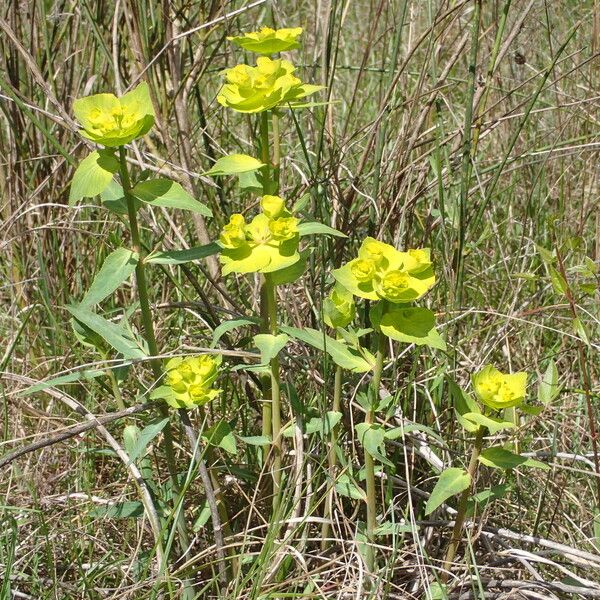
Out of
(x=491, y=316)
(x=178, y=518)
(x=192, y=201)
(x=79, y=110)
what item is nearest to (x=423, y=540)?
(x=178, y=518)

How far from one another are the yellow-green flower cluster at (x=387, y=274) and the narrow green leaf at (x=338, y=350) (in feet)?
0.38

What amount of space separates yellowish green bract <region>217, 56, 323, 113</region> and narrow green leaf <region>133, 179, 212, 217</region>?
0.51 feet

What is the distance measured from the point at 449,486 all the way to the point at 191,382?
1.46 feet

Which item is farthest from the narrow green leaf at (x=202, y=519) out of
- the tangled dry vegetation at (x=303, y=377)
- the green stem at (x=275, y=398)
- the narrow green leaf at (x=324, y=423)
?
the narrow green leaf at (x=324, y=423)

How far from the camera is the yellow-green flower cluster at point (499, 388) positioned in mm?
1361

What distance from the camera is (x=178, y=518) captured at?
152 cm

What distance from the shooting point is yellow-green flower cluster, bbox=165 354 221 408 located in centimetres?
→ 142

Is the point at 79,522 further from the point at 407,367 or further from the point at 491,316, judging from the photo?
the point at 491,316

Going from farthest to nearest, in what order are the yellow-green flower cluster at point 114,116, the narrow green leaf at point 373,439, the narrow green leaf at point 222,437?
the narrow green leaf at point 222,437
the narrow green leaf at point 373,439
the yellow-green flower cluster at point 114,116

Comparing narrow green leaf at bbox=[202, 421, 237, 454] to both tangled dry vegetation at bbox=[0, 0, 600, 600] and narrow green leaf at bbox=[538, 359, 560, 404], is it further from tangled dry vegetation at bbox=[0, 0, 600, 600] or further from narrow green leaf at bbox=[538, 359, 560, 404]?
narrow green leaf at bbox=[538, 359, 560, 404]

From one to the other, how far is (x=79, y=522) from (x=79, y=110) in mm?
862

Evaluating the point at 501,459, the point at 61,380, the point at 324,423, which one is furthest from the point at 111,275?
the point at 501,459

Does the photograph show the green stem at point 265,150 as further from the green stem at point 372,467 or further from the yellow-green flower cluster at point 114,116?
the green stem at point 372,467

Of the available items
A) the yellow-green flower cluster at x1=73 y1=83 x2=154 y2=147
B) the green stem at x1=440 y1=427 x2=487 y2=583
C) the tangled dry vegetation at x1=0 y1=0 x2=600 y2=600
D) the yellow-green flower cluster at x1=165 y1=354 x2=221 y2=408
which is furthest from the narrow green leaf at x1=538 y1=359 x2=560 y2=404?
the yellow-green flower cluster at x1=73 y1=83 x2=154 y2=147
